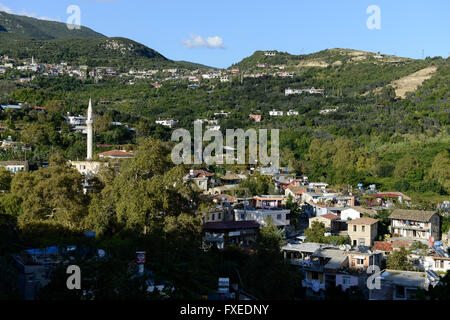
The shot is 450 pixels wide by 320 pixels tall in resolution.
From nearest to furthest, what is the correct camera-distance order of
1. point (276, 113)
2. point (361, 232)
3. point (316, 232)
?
point (316, 232), point (361, 232), point (276, 113)

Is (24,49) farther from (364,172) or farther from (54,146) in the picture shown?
(364,172)

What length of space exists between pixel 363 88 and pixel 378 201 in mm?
42926

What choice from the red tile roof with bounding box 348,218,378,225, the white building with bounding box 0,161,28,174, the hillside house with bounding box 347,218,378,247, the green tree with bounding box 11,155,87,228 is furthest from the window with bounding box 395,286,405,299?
the white building with bounding box 0,161,28,174

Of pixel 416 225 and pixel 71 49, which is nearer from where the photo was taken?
pixel 416 225

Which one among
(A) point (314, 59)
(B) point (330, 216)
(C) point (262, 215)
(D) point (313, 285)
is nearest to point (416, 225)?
(B) point (330, 216)

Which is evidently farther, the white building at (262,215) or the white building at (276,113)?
the white building at (276,113)

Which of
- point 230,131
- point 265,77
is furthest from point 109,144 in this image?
point 265,77

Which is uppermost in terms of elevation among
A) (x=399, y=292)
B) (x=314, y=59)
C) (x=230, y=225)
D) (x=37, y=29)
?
(x=37, y=29)

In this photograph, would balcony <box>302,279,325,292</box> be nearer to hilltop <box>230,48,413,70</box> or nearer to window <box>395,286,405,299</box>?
window <box>395,286,405,299</box>

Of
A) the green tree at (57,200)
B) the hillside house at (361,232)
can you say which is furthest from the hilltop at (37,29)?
the hillside house at (361,232)

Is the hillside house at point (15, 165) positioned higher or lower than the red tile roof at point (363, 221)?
higher

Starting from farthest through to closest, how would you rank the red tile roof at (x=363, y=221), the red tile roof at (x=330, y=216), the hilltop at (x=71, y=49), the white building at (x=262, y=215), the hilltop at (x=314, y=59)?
the hilltop at (x=71, y=49)
the hilltop at (x=314, y=59)
the white building at (x=262, y=215)
the red tile roof at (x=330, y=216)
the red tile roof at (x=363, y=221)

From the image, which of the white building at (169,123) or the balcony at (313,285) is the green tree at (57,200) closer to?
the balcony at (313,285)

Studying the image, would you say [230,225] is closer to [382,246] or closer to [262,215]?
[262,215]
